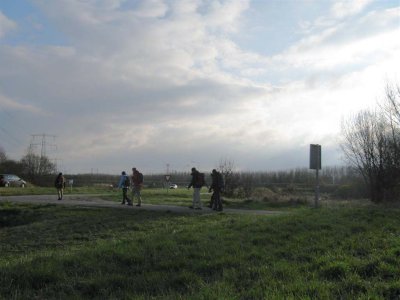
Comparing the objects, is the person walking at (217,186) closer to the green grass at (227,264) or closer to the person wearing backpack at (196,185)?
the person wearing backpack at (196,185)

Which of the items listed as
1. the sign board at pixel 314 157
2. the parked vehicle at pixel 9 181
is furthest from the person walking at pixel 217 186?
the parked vehicle at pixel 9 181

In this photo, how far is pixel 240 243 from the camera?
1000cm

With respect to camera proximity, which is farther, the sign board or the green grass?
the sign board


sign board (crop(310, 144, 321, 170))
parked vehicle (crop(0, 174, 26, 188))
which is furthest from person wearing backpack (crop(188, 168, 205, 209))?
parked vehicle (crop(0, 174, 26, 188))

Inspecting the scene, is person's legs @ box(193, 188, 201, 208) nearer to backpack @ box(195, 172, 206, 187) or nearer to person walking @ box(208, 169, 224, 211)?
backpack @ box(195, 172, 206, 187)

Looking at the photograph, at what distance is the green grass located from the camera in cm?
627

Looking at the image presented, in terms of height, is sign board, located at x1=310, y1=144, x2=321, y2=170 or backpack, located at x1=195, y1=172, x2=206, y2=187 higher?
sign board, located at x1=310, y1=144, x2=321, y2=170

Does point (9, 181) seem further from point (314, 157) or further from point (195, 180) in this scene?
point (314, 157)

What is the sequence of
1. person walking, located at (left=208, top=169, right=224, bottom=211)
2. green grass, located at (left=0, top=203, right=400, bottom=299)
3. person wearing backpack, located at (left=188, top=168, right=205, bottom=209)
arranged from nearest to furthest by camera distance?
green grass, located at (left=0, top=203, right=400, bottom=299), person walking, located at (left=208, top=169, right=224, bottom=211), person wearing backpack, located at (left=188, top=168, right=205, bottom=209)

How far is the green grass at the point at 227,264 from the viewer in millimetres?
6273

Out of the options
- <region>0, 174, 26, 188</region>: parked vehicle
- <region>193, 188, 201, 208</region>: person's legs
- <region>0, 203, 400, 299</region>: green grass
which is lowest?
<region>0, 203, 400, 299</region>: green grass

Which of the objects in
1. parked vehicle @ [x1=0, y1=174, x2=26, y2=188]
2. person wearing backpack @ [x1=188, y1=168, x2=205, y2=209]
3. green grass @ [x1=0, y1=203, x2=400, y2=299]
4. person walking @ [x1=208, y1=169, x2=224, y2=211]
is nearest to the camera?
green grass @ [x1=0, y1=203, x2=400, y2=299]

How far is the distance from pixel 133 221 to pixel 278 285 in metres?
10.5

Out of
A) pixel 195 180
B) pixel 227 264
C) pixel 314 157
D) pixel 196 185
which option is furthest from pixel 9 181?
pixel 227 264
